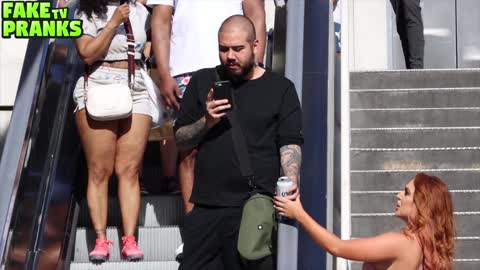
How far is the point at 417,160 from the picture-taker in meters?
9.04

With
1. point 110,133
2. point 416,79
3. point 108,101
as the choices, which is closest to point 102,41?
point 108,101

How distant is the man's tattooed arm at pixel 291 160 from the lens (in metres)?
5.99

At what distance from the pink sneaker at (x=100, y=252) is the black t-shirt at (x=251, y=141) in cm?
129

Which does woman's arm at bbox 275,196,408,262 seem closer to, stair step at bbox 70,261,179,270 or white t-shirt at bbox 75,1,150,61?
stair step at bbox 70,261,179,270

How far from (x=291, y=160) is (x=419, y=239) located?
855 mm

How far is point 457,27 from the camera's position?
1345cm

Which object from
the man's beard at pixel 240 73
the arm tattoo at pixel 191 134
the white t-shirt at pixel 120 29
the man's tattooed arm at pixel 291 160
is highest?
the white t-shirt at pixel 120 29

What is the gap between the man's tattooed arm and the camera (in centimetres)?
599

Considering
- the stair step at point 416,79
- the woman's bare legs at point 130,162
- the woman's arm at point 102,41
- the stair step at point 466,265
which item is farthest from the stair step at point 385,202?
the woman's arm at point 102,41

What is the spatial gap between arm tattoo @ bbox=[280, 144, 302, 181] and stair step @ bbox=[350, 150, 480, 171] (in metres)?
3.02

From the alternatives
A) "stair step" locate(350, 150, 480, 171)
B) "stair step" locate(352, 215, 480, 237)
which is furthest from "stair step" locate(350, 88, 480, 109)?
"stair step" locate(352, 215, 480, 237)

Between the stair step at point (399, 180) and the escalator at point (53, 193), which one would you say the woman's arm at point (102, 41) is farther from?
the stair step at point (399, 180)

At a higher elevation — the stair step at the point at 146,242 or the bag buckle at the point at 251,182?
the bag buckle at the point at 251,182

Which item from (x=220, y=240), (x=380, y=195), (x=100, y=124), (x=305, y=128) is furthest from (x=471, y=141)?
(x=220, y=240)
